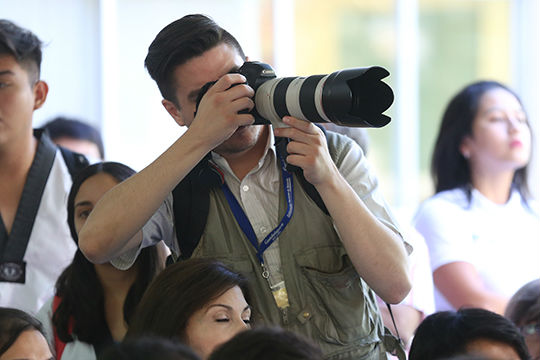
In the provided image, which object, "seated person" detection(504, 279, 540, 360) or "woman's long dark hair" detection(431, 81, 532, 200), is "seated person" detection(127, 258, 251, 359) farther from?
"woman's long dark hair" detection(431, 81, 532, 200)

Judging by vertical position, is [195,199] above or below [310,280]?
above

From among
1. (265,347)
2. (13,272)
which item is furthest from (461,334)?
(13,272)

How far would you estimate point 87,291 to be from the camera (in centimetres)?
223

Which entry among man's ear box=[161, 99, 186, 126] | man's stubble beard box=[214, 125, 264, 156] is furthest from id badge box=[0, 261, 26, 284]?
man's stubble beard box=[214, 125, 264, 156]

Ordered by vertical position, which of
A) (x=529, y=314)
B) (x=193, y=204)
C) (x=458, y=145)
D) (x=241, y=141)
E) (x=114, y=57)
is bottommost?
(x=529, y=314)

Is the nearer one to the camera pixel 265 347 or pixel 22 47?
pixel 265 347

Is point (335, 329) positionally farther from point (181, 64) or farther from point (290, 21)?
point (290, 21)

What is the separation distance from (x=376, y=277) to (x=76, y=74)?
280 cm

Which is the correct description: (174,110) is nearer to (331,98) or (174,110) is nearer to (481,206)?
(331,98)

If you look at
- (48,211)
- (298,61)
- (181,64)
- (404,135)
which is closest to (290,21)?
(298,61)

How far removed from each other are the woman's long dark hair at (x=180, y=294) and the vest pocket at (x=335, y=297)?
0.14 m

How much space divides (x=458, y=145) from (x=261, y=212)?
164 centimetres

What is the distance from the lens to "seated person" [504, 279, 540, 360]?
218cm

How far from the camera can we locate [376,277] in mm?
1621
